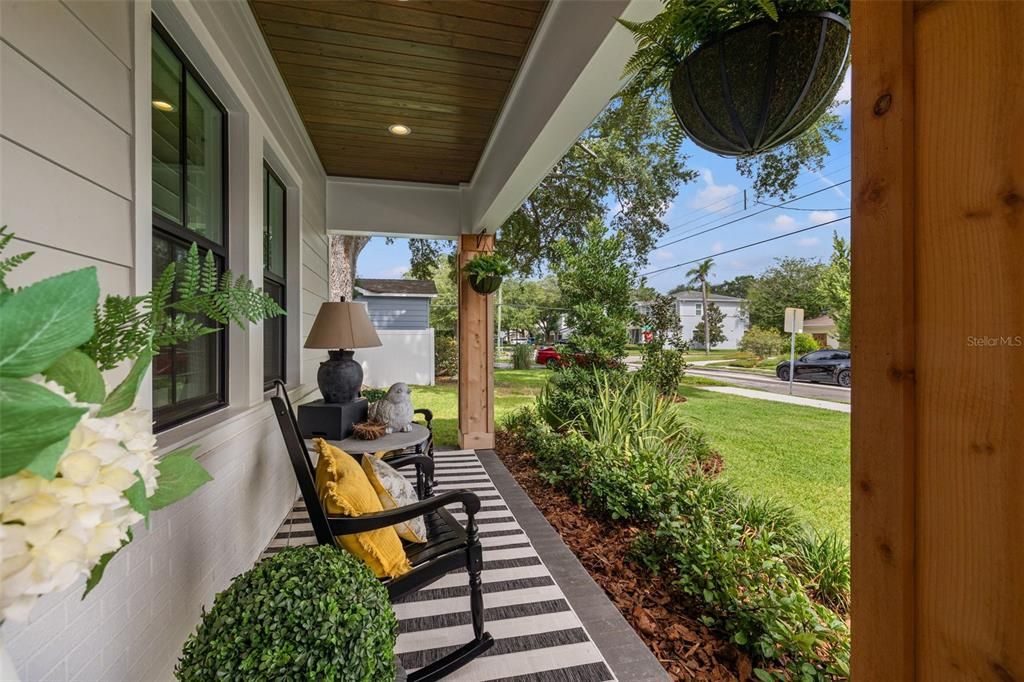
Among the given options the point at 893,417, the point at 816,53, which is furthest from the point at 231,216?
the point at 893,417

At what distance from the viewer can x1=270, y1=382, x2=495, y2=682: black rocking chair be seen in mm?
1496

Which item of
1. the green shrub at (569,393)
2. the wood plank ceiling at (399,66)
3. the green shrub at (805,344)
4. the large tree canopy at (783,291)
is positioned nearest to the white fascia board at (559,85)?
the wood plank ceiling at (399,66)

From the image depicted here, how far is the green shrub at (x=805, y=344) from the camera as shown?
412 cm

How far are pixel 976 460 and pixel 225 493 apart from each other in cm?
219

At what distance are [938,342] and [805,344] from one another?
14.7 ft

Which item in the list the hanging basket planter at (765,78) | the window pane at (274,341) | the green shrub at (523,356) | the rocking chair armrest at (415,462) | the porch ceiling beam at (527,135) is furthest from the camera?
the green shrub at (523,356)

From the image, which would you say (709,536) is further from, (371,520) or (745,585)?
(371,520)

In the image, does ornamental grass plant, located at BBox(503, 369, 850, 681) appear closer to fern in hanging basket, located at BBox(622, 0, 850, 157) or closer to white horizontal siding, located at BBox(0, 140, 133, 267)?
fern in hanging basket, located at BBox(622, 0, 850, 157)

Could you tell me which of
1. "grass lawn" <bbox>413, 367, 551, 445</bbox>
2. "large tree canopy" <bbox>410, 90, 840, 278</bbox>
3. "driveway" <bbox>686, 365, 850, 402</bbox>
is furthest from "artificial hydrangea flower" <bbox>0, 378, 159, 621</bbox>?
"driveway" <bbox>686, 365, 850, 402</bbox>

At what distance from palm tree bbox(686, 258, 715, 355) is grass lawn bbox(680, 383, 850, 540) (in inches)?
32.4

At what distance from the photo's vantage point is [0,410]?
1.06ft

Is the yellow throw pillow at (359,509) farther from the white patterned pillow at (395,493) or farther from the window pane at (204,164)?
the window pane at (204,164)

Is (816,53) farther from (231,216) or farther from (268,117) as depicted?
(268,117)

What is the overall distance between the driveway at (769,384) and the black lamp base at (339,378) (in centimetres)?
399
